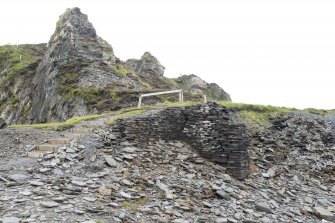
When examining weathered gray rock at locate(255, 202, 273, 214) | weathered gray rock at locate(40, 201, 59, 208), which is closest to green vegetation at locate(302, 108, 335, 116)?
weathered gray rock at locate(255, 202, 273, 214)

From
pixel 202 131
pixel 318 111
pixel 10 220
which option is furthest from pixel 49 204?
pixel 318 111

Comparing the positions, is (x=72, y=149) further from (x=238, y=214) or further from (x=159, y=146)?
(x=238, y=214)

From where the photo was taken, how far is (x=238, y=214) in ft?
38.1

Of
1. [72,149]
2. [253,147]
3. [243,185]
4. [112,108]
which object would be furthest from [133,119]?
[112,108]

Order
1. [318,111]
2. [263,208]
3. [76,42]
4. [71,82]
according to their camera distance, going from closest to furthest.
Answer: [263,208]
[318,111]
[71,82]
[76,42]

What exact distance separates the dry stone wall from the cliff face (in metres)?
12.9

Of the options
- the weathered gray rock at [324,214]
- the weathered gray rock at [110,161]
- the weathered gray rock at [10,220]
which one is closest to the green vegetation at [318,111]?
the weathered gray rock at [324,214]

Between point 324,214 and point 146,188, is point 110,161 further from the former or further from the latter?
point 324,214

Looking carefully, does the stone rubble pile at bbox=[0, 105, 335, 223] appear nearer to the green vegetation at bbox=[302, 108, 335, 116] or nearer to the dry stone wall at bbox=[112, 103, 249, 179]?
the dry stone wall at bbox=[112, 103, 249, 179]

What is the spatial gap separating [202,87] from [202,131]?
5559 centimetres

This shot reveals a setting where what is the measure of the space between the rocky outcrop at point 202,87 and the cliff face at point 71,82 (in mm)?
23592

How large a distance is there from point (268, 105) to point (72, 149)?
18689 mm

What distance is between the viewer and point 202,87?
71125 mm

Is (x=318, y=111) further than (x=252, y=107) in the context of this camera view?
Yes
